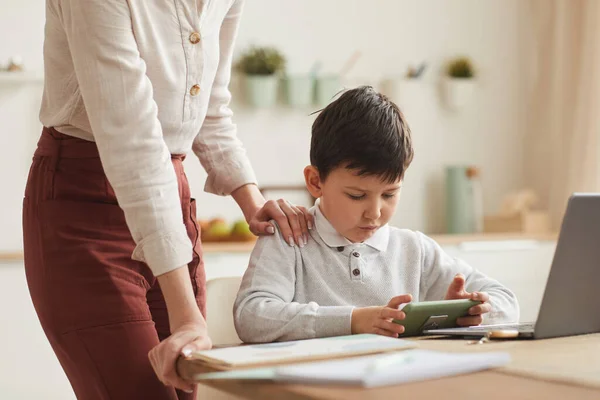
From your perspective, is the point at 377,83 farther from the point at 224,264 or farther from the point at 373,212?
the point at 373,212

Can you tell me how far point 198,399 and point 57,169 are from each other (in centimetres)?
47

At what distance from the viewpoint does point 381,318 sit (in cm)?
116

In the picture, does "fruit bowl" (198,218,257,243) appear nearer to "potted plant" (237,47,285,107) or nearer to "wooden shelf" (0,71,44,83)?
"potted plant" (237,47,285,107)

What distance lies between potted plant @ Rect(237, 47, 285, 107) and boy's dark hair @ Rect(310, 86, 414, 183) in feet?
7.39

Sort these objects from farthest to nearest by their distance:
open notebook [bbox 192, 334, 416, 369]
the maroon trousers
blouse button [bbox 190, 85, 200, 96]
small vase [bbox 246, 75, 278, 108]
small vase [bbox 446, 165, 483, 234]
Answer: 1. small vase [bbox 446, 165, 483, 234]
2. small vase [bbox 246, 75, 278, 108]
3. blouse button [bbox 190, 85, 200, 96]
4. the maroon trousers
5. open notebook [bbox 192, 334, 416, 369]

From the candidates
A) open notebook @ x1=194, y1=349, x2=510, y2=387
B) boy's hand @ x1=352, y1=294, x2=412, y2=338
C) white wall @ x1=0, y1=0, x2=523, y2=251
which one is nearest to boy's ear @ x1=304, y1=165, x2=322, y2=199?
boy's hand @ x1=352, y1=294, x2=412, y2=338

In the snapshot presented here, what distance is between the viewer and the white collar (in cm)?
148

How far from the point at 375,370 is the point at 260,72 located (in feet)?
10.0

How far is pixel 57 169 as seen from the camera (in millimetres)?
1305

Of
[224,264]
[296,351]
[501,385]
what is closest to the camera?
[501,385]

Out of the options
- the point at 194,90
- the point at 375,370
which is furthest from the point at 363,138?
the point at 375,370

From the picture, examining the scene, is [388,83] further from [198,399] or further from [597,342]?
[597,342]

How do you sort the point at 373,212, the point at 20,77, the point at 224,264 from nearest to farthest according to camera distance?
1. the point at 373,212
2. the point at 224,264
3. the point at 20,77

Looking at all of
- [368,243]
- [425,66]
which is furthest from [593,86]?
[368,243]
